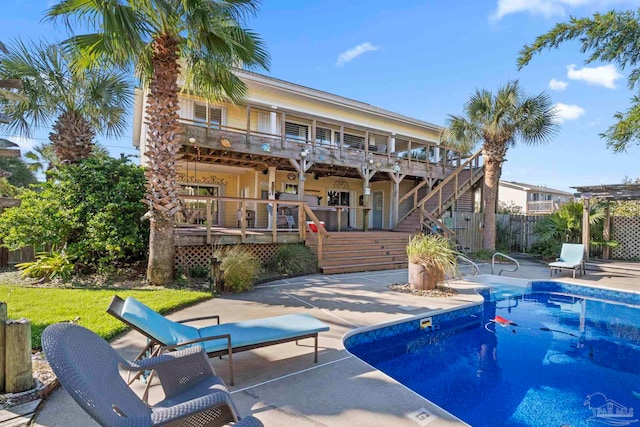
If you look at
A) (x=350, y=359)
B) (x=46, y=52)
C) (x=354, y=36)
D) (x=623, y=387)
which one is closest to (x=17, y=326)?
(x=350, y=359)

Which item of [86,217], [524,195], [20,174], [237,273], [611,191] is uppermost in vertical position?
[20,174]

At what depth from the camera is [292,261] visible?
9773 millimetres

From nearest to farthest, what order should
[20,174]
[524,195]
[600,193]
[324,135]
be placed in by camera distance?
[600,193], [324,135], [20,174], [524,195]

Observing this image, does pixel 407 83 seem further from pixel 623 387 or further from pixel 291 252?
pixel 623 387

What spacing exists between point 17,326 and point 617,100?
13.5 m

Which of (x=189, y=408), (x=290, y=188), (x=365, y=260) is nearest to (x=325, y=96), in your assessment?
(x=290, y=188)

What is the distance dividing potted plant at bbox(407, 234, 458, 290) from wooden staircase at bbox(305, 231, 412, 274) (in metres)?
2.92

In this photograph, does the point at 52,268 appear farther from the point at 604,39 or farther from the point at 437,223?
the point at 604,39

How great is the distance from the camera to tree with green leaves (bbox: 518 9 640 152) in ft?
24.6

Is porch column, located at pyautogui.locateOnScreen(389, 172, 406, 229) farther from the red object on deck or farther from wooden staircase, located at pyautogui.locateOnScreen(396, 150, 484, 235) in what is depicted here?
the red object on deck

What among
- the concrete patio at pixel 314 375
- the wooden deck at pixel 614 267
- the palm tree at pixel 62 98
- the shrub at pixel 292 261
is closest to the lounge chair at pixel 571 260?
the wooden deck at pixel 614 267

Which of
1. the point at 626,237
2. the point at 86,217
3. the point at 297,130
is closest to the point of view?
the point at 86,217

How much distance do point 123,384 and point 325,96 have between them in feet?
53.3

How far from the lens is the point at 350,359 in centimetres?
399
